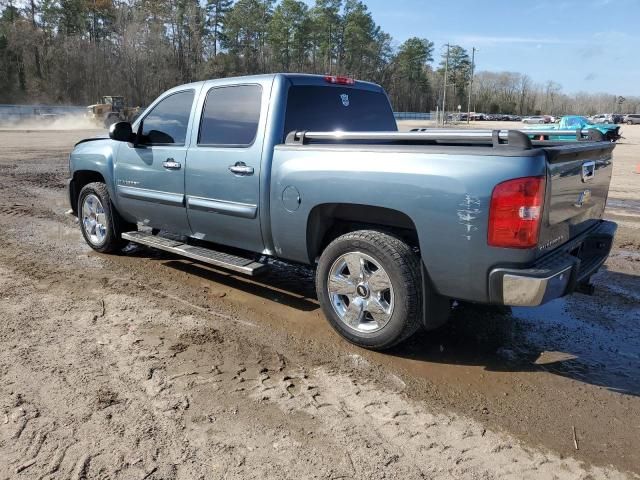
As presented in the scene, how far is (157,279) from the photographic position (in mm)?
5605

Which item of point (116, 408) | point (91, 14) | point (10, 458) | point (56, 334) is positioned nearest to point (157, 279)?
point (56, 334)

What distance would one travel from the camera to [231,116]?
479 centimetres

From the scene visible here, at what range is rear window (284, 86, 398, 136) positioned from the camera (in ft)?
15.0

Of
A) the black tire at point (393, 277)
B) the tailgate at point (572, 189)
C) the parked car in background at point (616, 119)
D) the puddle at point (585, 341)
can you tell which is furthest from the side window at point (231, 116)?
the parked car in background at point (616, 119)

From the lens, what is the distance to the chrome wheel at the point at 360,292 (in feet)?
12.5

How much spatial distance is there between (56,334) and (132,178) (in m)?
2.10

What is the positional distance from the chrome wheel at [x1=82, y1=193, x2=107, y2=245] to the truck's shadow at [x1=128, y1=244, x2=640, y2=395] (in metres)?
1.66

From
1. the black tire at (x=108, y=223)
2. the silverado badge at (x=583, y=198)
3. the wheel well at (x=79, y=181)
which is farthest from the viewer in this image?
the wheel well at (x=79, y=181)

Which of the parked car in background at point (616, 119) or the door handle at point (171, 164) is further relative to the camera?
the parked car in background at point (616, 119)

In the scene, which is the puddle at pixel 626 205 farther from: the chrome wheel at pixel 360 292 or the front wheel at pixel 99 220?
the front wheel at pixel 99 220

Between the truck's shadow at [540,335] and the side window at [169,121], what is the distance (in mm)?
1485

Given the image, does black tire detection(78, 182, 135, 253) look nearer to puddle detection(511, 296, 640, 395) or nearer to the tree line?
puddle detection(511, 296, 640, 395)

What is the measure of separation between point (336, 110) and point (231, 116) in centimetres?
96

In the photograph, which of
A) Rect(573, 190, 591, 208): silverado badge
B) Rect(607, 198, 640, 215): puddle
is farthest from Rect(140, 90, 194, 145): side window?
Rect(607, 198, 640, 215): puddle
